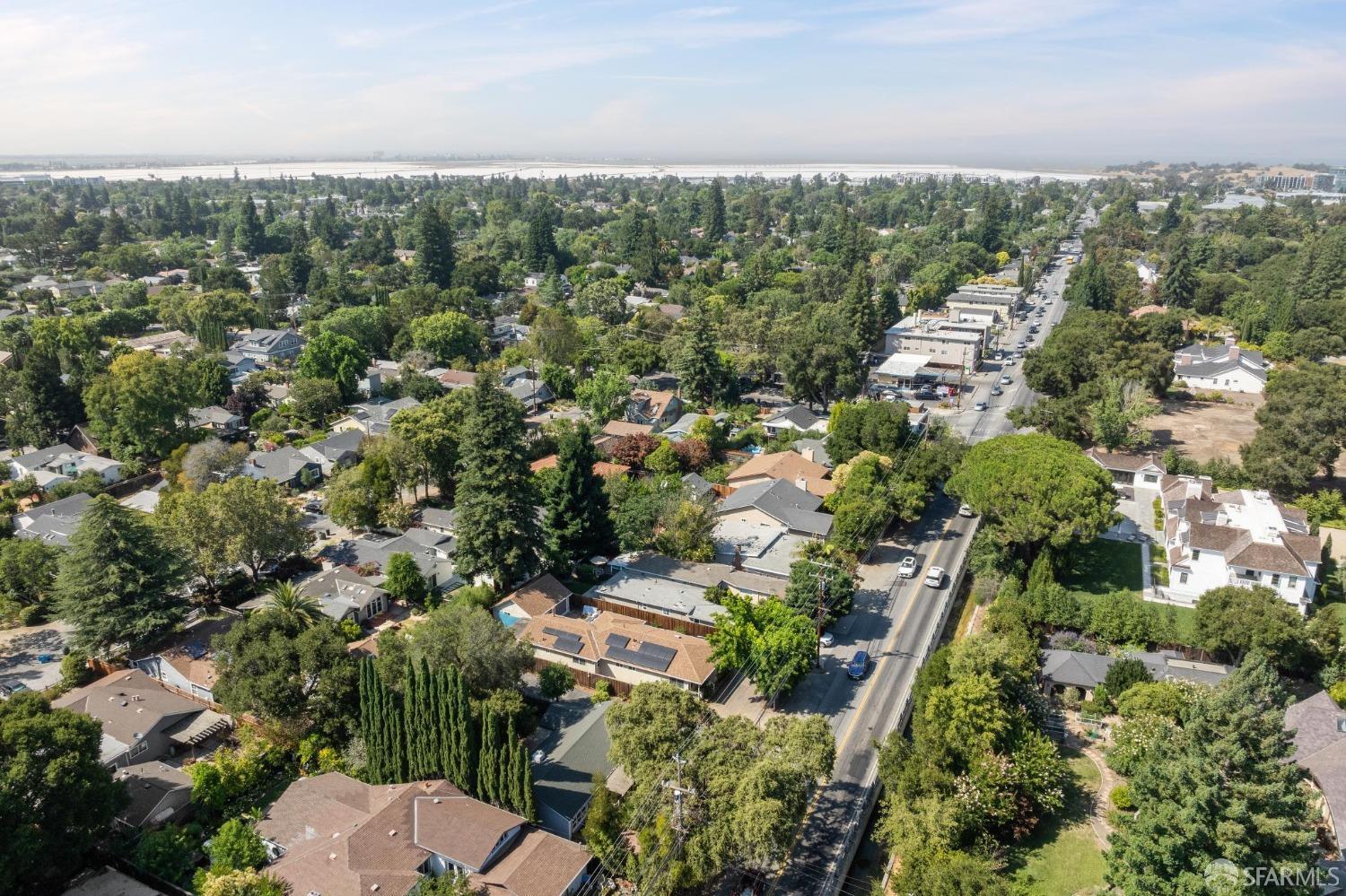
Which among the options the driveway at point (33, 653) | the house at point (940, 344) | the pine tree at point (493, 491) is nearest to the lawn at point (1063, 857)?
the pine tree at point (493, 491)

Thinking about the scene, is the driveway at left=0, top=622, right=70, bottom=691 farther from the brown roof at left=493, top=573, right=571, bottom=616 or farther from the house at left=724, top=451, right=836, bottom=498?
the house at left=724, top=451, right=836, bottom=498

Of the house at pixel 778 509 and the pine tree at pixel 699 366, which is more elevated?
the pine tree at pixel 699 366

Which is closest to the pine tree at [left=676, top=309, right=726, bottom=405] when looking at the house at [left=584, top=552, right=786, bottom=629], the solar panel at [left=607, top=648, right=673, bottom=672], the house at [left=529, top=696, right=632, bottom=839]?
the house at [left=584, top=552, right=786, bottom=629]

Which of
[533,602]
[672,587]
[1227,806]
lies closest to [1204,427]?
[672,587]

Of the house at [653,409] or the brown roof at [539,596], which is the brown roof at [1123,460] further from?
the brown roof at [539,596]

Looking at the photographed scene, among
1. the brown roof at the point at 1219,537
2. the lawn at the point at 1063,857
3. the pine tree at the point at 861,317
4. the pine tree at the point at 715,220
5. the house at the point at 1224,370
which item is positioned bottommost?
the lawn at the point at 1063,857

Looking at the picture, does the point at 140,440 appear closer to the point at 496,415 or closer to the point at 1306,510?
the point at 496,415

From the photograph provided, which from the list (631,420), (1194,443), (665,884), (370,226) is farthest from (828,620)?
(370,226)
